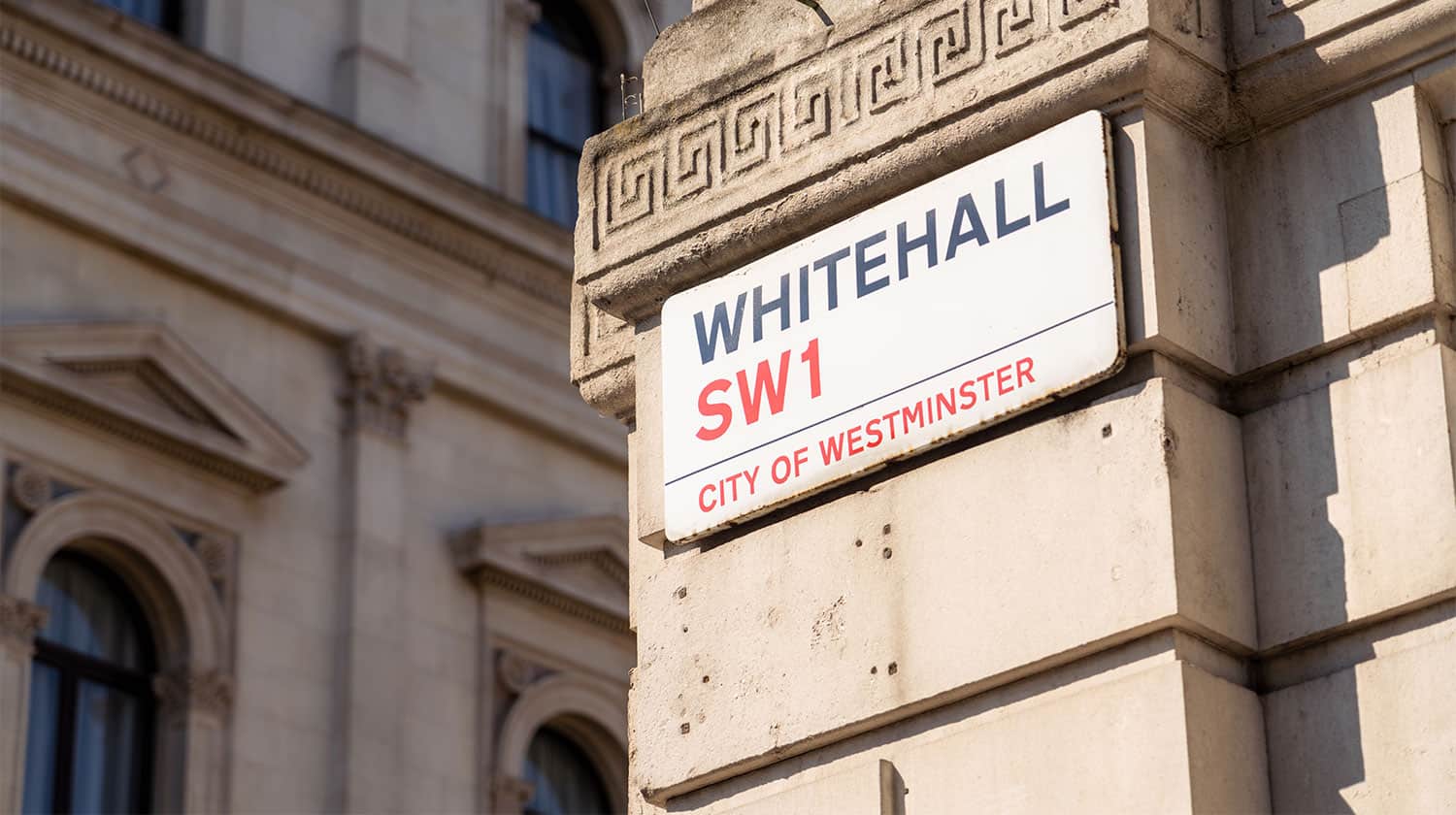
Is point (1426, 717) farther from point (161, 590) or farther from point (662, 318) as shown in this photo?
point (161, 590)

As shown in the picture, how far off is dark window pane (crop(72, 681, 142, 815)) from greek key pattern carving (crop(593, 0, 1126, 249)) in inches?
740

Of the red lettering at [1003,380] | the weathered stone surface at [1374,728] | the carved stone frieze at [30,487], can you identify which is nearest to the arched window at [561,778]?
the carved stone frieze at [30,487]

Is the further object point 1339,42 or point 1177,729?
point 1339,42

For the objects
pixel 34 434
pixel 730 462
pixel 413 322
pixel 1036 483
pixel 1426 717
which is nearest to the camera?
pixel 1426 717

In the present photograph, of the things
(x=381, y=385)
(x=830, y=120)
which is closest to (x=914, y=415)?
(x=830, y=120)

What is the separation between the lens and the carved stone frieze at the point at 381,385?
2866cm

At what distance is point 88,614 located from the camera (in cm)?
2627

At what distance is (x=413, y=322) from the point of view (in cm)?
2950

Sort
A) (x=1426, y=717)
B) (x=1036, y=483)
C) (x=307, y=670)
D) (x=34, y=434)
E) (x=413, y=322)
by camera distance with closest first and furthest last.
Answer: (x=1426, y=717) < (x=1036, y=483) < (x=34, y=434) < (x=307, y=670) < (x=413, y=322)

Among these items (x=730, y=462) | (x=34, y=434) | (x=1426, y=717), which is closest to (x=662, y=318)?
(x=730, y=462)

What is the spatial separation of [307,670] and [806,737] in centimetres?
2090

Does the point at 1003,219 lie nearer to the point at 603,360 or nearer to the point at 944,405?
the point at 944,405

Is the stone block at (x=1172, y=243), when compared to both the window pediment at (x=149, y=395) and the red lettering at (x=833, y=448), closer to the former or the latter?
the red lettering at (x=833, y=448)

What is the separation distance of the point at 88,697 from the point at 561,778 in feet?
18.1
